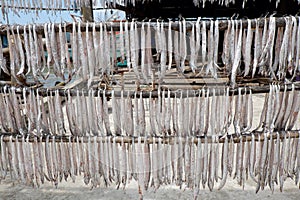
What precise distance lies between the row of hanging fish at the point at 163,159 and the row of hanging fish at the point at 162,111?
0.08 m

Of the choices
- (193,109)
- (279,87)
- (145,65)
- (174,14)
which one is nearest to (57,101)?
(145,65)

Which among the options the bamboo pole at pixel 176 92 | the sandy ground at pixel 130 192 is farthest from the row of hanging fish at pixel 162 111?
the sandy ground at pixel 130 192

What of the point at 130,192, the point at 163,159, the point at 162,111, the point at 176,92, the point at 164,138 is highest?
the point at 176,92

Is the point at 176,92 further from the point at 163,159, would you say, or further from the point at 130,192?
the point at 130,192

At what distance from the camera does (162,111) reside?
70.1 inches

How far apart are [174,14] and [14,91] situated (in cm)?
827

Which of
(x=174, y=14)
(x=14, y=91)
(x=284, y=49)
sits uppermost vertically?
(x=174, y=14)

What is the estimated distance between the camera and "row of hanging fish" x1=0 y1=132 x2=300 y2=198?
182 centimetres

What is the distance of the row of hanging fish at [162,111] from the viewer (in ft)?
5.72

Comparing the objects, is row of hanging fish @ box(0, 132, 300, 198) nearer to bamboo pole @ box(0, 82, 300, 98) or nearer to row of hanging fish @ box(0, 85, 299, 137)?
row of hanging fish @ box(0, 85, 299, 137)

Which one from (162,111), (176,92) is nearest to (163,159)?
(162,111)

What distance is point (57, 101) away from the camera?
1.80 meters

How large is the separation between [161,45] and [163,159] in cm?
83

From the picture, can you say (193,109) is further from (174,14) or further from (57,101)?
(174,14)
